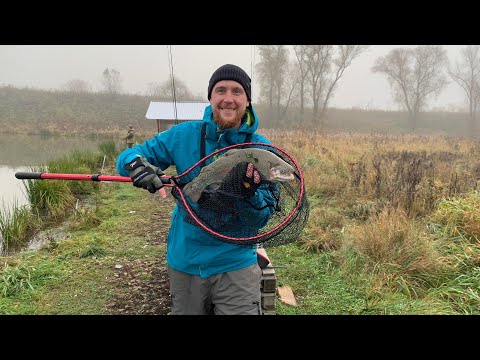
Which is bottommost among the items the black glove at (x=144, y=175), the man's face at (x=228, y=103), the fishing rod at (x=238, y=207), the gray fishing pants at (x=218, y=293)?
the gray fishing pants at (x=218, y=293)

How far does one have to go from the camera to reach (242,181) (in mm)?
2133

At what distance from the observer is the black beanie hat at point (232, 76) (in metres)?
2.34

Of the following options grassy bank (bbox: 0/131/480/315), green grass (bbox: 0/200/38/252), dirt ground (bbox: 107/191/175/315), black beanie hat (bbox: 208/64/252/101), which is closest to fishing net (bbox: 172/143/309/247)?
black beanie hat (bbox: 208/64/252/101)

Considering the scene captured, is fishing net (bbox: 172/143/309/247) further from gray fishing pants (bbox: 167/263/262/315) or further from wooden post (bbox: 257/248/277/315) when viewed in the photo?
wooden post (bbox: 257/248/277/315)

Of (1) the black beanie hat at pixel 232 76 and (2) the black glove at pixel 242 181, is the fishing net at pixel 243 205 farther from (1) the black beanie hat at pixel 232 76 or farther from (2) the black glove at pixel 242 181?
(1) the black beanie hat at pixel 232 76

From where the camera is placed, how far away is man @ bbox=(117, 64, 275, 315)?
2312mm

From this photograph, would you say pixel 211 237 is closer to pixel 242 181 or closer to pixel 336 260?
pixel 242 181

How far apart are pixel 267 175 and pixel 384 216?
350 cm

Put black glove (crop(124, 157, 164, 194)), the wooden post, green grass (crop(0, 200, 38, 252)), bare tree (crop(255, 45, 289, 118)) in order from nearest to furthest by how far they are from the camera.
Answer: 1. black glove (crop(124, 157, 164, 194))
2. the wooden post
3. green grass (crop(0, 200, 38, 252))
4. bare tree (crop(255, 45, 289, 118))

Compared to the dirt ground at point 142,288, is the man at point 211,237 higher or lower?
higher

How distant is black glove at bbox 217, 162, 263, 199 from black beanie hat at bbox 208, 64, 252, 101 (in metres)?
0.63

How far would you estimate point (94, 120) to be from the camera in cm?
4962

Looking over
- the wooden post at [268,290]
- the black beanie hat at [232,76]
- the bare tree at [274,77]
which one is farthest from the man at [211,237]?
the bare tree at [274,77]

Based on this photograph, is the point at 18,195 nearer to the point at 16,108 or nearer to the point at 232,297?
the point at 232,297
